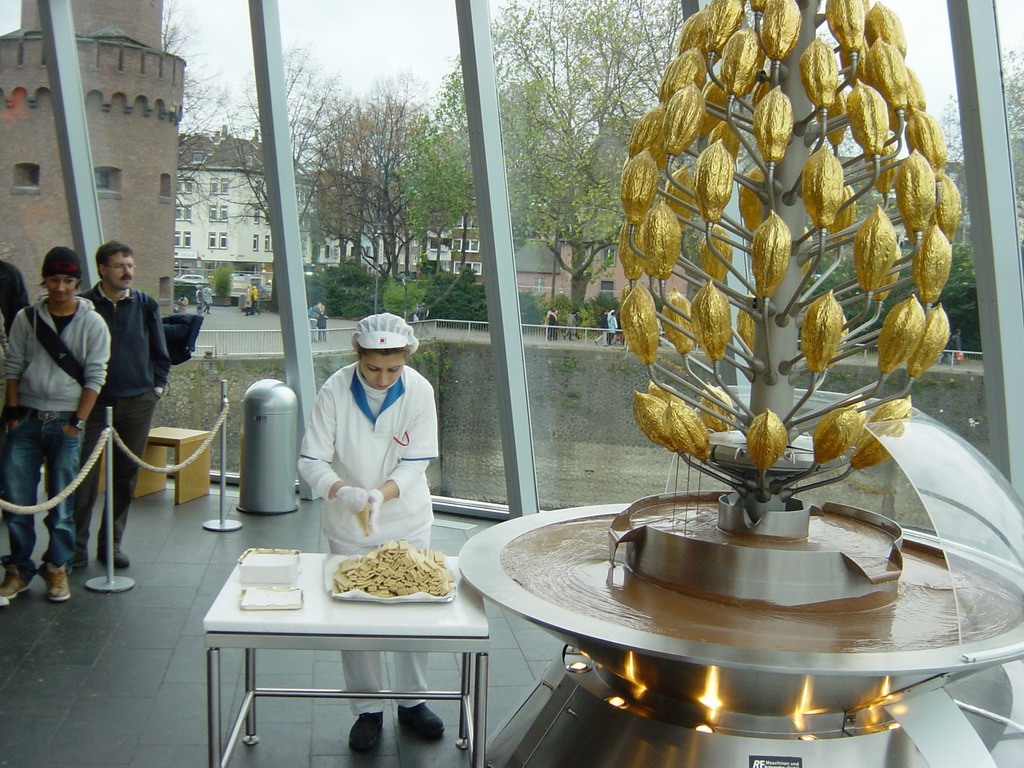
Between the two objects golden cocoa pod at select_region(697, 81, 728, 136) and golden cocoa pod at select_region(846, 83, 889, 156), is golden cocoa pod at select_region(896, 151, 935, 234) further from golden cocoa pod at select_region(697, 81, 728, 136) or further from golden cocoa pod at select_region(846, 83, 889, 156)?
golden cocoa pod at select_region(697, 81, 728, 136)

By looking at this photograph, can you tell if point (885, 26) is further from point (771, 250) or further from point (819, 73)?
point (771, 250)

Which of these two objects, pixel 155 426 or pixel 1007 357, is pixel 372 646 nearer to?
pixel 1007 357

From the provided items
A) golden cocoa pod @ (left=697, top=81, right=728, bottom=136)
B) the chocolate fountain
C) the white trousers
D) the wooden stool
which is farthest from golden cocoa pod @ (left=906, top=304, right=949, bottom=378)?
the wooden stool

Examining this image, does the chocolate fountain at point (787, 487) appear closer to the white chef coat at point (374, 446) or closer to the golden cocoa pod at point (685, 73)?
the golden cocoa pod at point (685, 73)

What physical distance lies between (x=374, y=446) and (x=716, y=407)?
149cm

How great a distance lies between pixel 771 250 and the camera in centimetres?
181

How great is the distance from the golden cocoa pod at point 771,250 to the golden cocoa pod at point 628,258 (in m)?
0.29

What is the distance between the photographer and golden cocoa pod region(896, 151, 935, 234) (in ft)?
6.07

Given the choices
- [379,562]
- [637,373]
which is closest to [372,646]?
[379,562]

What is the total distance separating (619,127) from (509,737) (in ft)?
13.4

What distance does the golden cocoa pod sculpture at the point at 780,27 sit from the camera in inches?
74.5

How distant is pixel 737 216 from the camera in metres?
4.87

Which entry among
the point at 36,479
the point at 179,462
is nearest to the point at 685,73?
the point at 36,479

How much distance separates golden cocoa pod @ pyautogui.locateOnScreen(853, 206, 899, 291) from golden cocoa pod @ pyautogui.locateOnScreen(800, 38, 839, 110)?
246mm
